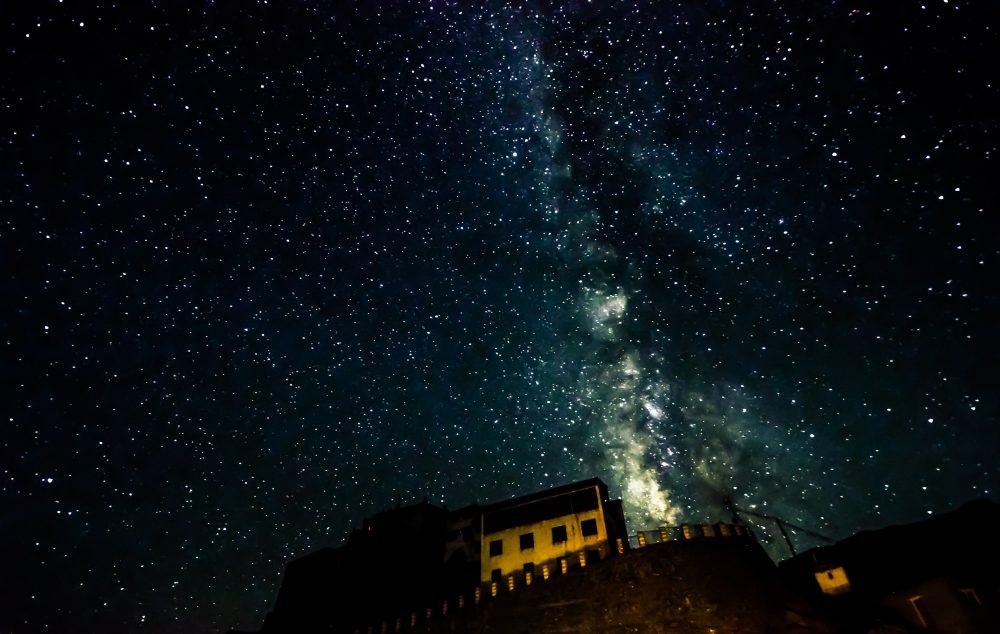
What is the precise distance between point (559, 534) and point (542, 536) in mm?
1123

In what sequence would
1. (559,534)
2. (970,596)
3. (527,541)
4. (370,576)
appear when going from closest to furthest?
1. (970,596)
2. (559,534)
3. (527,541)
4. (370,576)

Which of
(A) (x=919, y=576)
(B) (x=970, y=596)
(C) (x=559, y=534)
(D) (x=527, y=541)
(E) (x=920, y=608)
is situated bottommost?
(E) (x=920, y=608)

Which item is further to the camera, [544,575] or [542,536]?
[542,536]

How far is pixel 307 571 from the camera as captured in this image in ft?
127

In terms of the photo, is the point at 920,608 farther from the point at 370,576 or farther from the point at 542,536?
the point at 370,576

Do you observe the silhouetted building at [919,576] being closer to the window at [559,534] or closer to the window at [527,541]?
the window at [559,534]

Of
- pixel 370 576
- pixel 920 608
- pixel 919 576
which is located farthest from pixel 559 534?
pixel 919 576

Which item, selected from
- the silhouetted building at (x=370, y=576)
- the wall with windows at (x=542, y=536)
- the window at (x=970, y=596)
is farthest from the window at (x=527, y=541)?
the window at (x=970, y=596)

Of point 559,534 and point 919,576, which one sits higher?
point 559,534

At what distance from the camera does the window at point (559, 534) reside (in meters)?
32.6

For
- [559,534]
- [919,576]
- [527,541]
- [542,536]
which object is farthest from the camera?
[527,541]

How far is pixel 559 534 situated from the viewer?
32844mm

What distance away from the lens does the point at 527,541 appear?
33375mm

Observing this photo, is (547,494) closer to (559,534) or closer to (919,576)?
(559,534)
